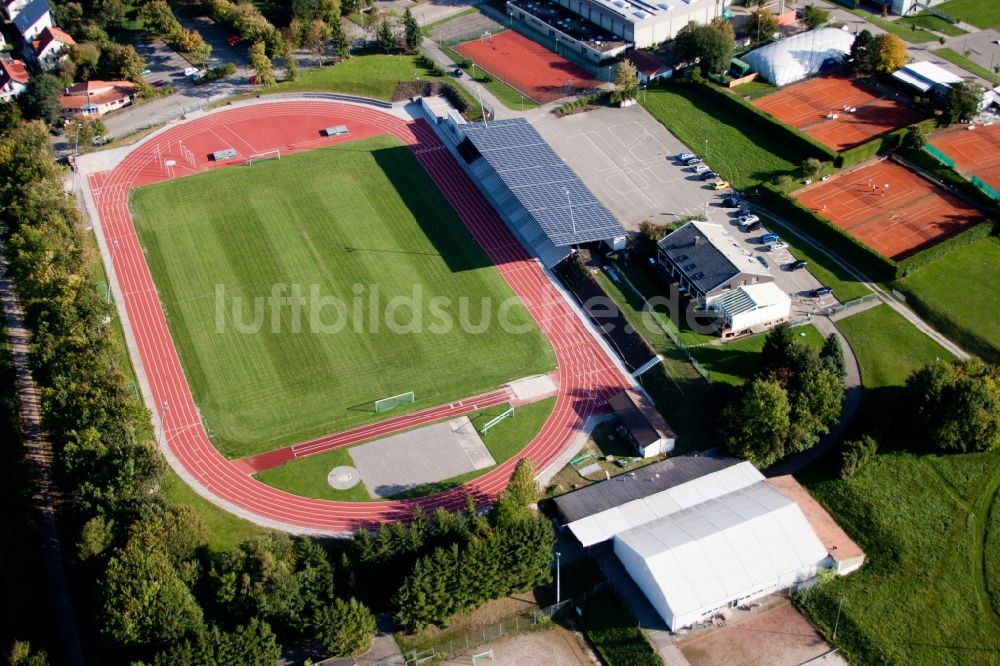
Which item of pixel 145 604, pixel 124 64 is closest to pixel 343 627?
pixel 145 604

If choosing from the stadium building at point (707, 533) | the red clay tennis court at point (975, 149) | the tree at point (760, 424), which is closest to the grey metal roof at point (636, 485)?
the stadium building at point (707, 533)

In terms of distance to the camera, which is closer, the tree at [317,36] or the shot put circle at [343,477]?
the shot put circle at [343,477]

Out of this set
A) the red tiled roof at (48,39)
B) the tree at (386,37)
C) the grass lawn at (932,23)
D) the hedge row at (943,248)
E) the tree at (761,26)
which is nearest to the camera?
the hedge row at (943,248)

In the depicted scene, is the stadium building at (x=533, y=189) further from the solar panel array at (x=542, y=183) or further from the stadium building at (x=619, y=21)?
the stadium building at (x=619, y=21)

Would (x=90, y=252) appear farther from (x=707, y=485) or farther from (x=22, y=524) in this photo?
(x=707, y=485)

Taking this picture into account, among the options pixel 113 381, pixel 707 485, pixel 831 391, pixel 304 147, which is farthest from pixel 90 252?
pixel 831 391

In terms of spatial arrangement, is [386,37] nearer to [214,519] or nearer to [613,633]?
[214,519]
